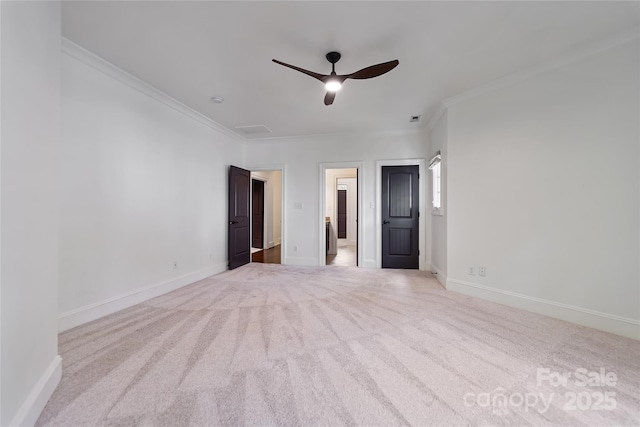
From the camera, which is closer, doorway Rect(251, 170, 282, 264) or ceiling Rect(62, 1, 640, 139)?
ceiling Rect(62, 1, 640, 139)

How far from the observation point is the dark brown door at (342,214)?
31.7 ft

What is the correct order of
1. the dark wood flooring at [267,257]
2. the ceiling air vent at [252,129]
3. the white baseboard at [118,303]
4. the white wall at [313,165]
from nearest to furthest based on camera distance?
the white baseboard at [118,303]
the ceiling air vent at [252,129]
the white wall at [313,165]
the dark wood flooring at [267,257]

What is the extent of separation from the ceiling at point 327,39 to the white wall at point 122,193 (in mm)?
394

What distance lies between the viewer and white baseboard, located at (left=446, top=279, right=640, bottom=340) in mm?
2352

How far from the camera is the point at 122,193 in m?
2.96

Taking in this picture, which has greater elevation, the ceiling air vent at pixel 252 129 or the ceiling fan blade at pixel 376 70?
the ceiling air vent at pixel 252 129

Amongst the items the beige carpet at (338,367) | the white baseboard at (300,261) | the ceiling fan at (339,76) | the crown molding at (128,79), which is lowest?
the beige carpet at (338,367)

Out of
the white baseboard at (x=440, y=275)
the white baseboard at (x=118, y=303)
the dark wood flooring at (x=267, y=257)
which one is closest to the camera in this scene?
the white baseboard at (x=118, y=303)

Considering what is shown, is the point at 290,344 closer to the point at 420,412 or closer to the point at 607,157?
the point at 420,412

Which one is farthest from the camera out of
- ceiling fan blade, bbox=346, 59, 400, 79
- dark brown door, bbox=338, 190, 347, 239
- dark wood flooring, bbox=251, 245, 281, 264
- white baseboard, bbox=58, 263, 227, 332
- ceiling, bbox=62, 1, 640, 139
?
dark brown door, bbox=338, 190, 347, 239

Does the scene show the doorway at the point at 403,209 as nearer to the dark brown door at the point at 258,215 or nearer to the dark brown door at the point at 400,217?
the dark brown door at the point at 400,217

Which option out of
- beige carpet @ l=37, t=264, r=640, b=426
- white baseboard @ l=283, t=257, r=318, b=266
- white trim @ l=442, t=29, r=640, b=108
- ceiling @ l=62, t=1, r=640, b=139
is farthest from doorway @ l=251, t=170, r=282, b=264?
white trim @ l=442, t=29, r=640, b=108

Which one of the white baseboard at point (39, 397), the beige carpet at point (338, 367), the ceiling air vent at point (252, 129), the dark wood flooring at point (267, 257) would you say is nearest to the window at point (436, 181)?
the beige carpet at point (338, 367)

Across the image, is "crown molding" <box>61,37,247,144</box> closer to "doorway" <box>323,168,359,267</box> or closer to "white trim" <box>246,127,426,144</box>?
"white trim" <box>246,127,426,144</box>
